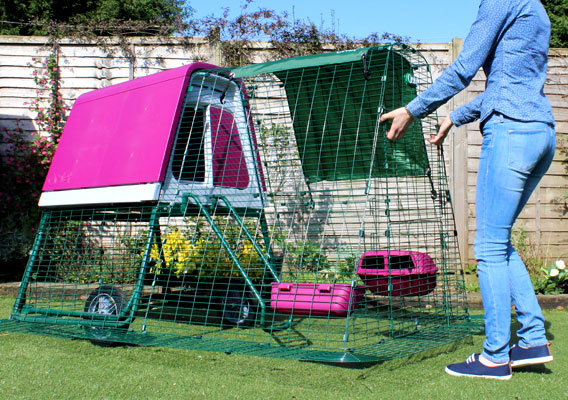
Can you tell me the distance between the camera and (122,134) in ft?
10.4

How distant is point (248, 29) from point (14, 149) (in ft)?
8.67

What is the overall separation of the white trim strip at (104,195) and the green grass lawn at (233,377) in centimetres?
81

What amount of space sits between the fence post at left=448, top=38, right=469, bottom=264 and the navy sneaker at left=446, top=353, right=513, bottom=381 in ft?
9.77

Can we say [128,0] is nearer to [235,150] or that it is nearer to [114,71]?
[114,71]

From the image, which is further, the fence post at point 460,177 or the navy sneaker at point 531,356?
the fence post at point 460,177

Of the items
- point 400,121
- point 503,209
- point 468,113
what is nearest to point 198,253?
point 400,121

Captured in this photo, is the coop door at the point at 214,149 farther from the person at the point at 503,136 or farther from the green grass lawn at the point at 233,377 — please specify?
the person at the point at 503,136

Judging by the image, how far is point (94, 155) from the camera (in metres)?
3.28

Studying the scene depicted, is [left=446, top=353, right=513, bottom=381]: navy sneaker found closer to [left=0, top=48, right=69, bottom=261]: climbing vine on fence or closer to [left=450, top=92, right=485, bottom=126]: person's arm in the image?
[left=450, top=92, right=485, bottom=126]: person's arm

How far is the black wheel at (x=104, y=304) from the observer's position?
2.81 metres

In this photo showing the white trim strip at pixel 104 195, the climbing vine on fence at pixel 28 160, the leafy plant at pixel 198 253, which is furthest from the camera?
the climbing vine on fence at pixel 28 160

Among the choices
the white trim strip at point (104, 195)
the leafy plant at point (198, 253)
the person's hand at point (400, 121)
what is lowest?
the leafy plant at point (198, 253)

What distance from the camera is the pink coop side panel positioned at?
2.96m

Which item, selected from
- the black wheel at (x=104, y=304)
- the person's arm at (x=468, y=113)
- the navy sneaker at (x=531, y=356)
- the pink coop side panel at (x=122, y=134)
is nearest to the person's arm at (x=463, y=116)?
the person's arm at (x=468, y=113)
